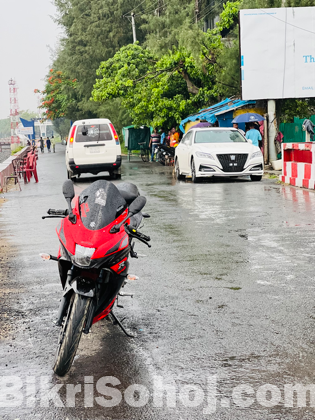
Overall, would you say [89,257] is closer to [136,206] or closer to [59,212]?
[136,206]

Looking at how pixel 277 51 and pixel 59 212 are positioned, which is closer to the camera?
pixel 59 212

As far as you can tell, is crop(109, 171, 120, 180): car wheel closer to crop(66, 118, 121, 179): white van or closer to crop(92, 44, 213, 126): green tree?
crop(66, 118, 121, 179): white van

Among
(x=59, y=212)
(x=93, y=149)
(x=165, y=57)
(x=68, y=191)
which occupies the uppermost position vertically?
(x=165, y=57)

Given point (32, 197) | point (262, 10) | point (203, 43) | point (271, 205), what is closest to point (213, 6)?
point (203, 43)

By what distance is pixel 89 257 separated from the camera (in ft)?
14.3

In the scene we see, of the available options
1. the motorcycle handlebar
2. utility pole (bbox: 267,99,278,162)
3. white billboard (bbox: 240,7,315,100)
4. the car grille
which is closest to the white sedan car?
the car grille

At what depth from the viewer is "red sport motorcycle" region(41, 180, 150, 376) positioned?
4383 mm

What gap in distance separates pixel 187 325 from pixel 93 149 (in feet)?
58.2

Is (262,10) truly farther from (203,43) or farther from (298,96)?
(203,43)

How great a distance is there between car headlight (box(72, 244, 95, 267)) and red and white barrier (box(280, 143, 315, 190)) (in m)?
13.1

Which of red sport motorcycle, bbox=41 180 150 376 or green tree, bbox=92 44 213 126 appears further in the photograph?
green tree, bbox=92 44 213 126

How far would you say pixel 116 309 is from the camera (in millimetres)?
6145

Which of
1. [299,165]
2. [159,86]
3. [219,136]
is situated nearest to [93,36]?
[159,86]

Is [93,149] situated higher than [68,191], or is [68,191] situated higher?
[68,191]
